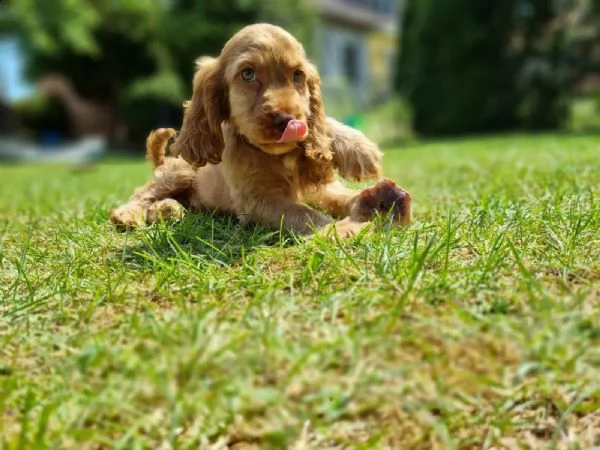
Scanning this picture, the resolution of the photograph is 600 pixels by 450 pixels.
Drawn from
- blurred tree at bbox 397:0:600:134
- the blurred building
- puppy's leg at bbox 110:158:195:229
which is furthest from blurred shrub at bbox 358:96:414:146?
puppy's leg at bbox 110:158:195:229

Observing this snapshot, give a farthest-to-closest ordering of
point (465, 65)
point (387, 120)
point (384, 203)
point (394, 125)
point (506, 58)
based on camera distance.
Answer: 1. point (387, 120)
2. point (394, 125)
3. point (465, 65)
4. point (506, 58)
5. point (384, 203)

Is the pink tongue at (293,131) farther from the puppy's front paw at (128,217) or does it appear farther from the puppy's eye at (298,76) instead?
the puppy's front paw at (128,217)

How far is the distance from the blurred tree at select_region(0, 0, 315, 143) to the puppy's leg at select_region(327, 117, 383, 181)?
17.1m

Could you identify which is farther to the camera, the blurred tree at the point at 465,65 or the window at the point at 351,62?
the window at the point at 351,62

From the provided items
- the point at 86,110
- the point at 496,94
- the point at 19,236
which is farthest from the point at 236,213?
the point at 86,110

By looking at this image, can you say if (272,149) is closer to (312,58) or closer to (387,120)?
(312,58)

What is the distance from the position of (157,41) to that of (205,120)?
737 inches

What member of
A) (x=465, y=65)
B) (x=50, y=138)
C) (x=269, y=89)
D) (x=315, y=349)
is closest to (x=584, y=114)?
(x=465, y=65)

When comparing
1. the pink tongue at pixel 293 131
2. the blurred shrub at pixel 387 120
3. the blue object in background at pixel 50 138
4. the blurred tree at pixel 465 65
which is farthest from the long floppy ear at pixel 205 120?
the blue object in background at pixel 50 138

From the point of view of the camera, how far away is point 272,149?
8.52ft

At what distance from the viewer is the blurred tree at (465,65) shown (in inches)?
647

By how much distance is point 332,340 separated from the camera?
1.55 m

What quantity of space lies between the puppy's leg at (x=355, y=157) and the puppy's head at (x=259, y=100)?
0.11m

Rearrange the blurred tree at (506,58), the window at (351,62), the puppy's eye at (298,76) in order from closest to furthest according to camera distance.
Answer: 1. the puppy's eye at (298,76)
2. the blurred tree at (506,58)
3. the window at (351,62)
